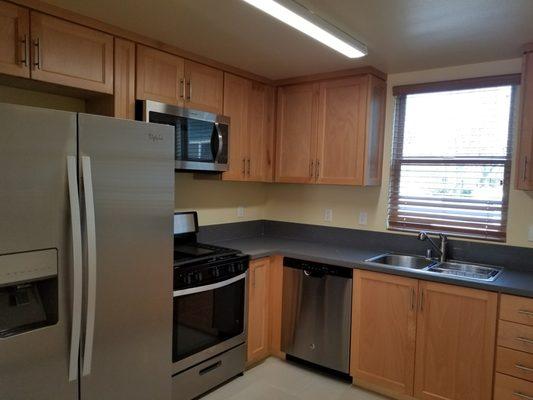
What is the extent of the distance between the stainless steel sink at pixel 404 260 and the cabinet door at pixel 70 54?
2203 mm

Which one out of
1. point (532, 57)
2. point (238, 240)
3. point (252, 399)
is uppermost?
point (532, 57)

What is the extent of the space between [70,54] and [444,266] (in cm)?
275

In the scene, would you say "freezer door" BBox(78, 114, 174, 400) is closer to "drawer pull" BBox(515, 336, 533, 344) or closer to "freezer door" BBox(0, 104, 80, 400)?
"freezer door" BBox(0, 104, 80, 400)

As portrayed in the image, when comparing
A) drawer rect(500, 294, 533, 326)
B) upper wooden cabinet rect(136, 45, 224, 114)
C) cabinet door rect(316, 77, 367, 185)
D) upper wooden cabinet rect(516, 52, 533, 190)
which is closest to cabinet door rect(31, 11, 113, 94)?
upper wooden cabinet rect(136, 45, 224, 114)

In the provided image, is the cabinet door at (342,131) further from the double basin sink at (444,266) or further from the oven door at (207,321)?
the oven door at (207,321)

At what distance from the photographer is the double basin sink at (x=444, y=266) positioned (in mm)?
2613

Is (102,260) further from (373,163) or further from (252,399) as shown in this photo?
(373,163)

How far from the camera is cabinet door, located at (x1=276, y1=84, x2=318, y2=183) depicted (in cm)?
334

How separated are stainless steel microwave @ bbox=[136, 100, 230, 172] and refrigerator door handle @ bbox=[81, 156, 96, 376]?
0.84m

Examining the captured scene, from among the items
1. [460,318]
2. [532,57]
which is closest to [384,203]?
[460,318]

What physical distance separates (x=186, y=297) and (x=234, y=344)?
2.18 feet

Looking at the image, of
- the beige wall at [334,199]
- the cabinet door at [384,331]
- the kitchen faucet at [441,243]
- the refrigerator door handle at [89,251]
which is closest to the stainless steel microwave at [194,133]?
the beige wall at [334,199]

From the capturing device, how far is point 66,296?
1658mm

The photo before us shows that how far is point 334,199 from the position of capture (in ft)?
11.7
